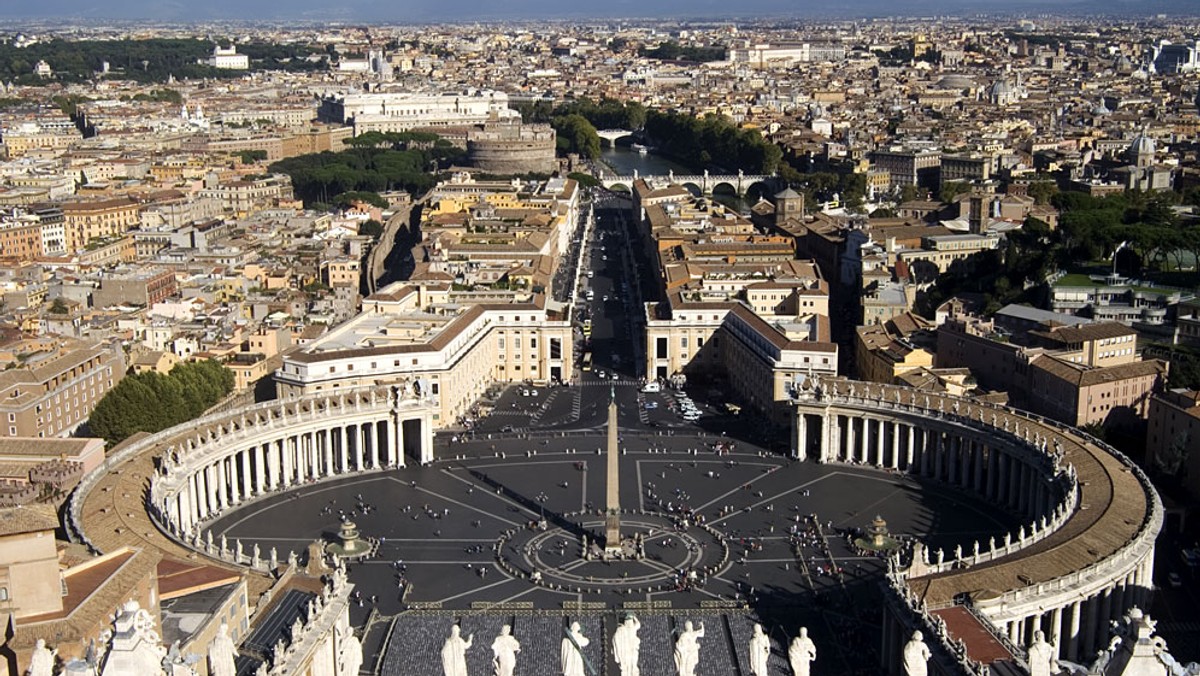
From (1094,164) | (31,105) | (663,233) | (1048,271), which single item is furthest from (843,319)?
(31,105)

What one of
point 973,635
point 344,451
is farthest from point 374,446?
point 973,635

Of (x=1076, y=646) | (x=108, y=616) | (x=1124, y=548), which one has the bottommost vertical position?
(x=1076, y=646)

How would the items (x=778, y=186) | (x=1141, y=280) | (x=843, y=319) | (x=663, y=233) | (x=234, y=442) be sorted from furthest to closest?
(x=778, y=186), (x=663, y=233), (x=843, y=319), (x=1141, y=280), (x=234, y=442)

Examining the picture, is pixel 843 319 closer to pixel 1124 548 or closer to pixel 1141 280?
pixel 1141 280

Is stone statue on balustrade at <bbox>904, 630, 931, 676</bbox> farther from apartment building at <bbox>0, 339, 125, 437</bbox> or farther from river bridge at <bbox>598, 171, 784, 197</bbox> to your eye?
river bridge at <bbox>598, 171, 784, 197</bbox>

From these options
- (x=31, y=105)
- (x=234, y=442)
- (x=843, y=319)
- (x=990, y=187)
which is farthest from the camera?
(x=31, y=105)

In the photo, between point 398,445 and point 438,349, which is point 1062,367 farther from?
point 398,445

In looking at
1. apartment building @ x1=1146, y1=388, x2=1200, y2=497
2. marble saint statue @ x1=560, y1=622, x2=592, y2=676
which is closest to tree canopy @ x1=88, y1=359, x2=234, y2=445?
apartment building @ x1=1146, y1=388, x2=1200, y2=497
